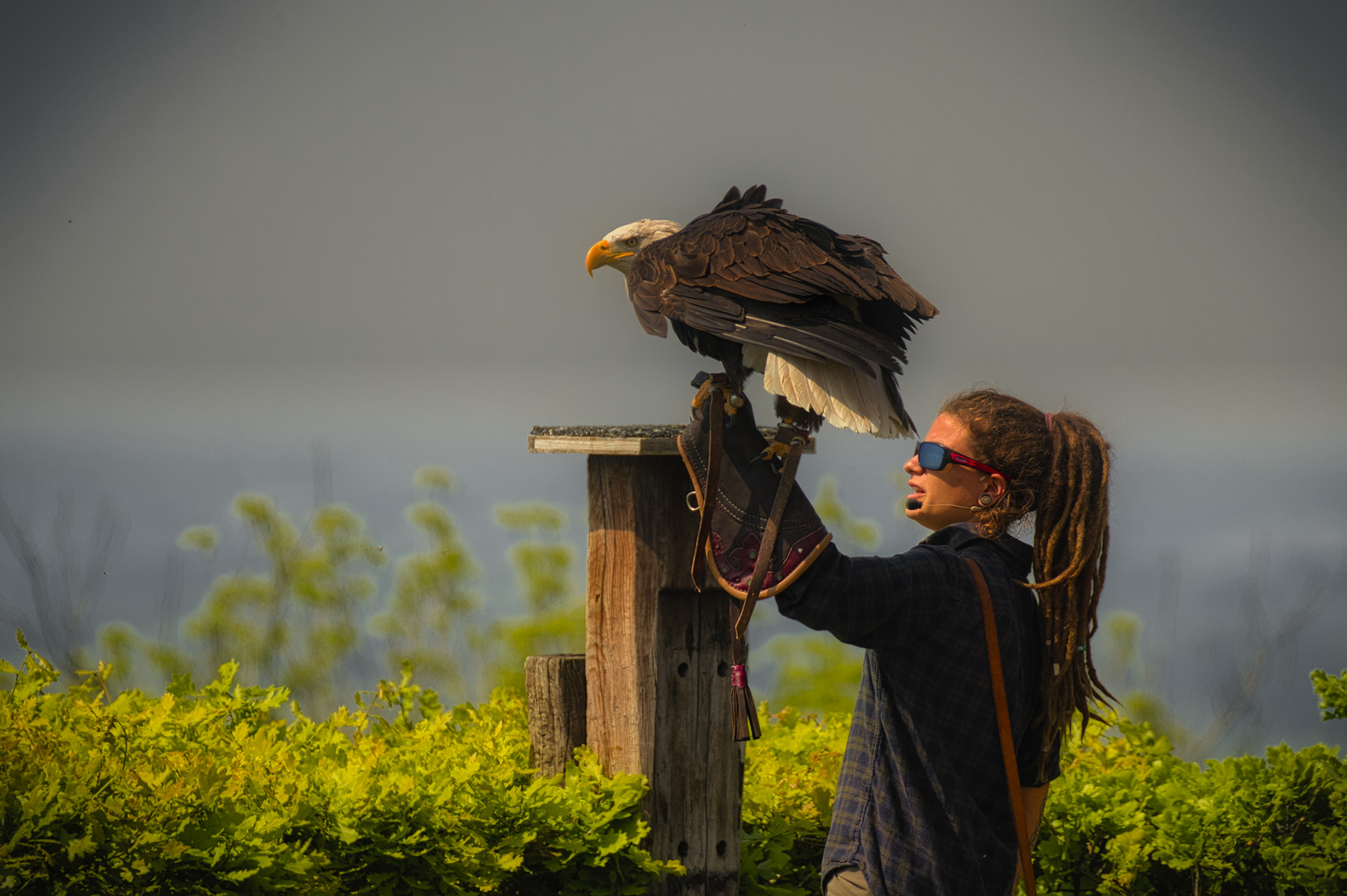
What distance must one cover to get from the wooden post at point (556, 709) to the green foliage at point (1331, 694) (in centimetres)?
241

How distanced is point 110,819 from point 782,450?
1.58 meters

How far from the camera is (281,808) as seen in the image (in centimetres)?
236

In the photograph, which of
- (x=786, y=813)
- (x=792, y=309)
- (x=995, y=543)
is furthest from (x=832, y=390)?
(x=786, y=813)

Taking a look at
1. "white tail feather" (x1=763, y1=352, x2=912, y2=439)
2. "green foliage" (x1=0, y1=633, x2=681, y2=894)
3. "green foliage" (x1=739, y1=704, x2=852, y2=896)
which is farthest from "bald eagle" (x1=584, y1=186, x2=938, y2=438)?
"green foliage" (x1=739, y1=704, x2=852, y2=896)

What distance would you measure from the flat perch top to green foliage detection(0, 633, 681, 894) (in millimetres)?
856

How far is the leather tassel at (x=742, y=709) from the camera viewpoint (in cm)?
223

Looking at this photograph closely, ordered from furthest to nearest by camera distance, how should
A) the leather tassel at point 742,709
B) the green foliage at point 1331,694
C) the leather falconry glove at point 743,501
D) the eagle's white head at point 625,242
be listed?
the green foliage at point 1331,694
the eagle's white head at point 625,242
the leather tassel at point 742,709
the leather falconry glove at point 743,501

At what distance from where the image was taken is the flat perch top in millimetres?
2609

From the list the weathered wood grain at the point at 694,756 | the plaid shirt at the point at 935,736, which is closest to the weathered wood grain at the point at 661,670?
the weathered wood grain at the point at 694,756

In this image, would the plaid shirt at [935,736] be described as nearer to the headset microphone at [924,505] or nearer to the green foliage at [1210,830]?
the headset microphone at [924,505]

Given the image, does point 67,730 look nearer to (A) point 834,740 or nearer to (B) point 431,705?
(B) point 431,705

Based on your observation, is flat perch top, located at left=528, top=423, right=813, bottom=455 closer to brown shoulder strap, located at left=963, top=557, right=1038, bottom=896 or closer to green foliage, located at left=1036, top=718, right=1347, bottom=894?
brown shoulder strap, located at left=963, top=557, right=1038, bottom=896

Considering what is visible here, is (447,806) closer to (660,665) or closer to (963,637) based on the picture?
(660,665)

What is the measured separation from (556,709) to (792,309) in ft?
4.89
